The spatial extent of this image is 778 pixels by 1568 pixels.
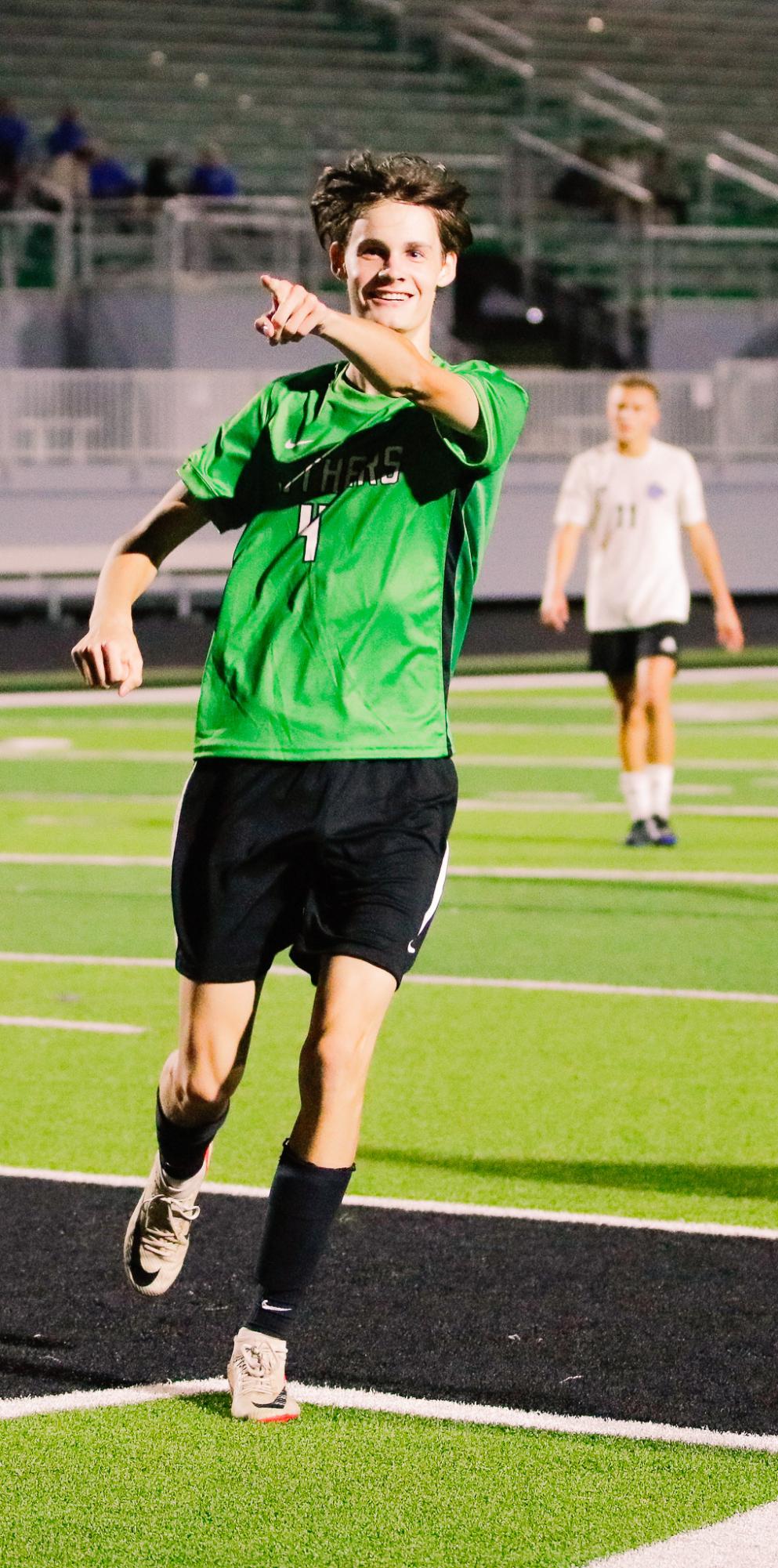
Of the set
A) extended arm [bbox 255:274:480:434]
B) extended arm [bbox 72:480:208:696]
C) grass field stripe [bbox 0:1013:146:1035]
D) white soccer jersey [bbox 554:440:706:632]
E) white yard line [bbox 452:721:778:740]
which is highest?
extended arm [bbox 255:274:480:434]

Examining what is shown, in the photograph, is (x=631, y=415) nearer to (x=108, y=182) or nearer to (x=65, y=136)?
(x=108, y=182)

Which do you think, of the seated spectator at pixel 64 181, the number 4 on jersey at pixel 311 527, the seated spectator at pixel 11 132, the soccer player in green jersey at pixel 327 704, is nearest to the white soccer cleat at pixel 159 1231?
the soccer player in green jersey at pixel 327 704

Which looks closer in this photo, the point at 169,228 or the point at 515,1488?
the point at 515,1488

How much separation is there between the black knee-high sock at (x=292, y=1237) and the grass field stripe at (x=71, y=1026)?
3.53 m

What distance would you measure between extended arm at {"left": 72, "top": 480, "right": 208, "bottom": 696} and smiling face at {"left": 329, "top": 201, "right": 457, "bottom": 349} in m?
0.50

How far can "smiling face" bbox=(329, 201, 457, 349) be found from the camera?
4.29 metres

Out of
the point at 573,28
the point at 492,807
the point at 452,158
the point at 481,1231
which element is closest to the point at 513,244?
the point at 452,158

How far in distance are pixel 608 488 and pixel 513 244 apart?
2056cm

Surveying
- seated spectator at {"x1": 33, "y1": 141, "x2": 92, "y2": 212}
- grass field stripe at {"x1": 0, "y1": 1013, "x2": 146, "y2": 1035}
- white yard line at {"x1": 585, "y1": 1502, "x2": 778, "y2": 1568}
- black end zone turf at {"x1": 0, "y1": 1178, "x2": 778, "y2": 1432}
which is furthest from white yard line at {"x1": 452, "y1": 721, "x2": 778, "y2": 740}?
seated spectator at {"x1": 33, "y1": 141, "x2": 92, "y2": 212}

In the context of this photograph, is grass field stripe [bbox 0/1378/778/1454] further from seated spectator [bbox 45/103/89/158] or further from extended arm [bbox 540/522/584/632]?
seated spectator [bbox 45/103/89/158]

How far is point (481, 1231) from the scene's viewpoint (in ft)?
18.3

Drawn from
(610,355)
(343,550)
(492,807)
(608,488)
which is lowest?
(610,355)

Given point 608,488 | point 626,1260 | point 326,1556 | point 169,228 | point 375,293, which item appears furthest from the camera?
point 169,228

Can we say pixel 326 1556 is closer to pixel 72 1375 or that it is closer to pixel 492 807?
pixel 72 1375
